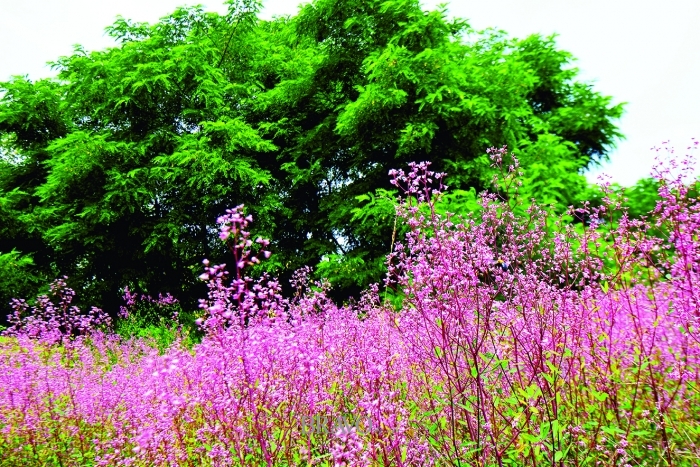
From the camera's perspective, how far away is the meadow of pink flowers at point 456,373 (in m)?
2.51

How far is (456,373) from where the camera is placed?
94.5 inches

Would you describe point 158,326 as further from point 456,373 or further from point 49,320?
point 456,373

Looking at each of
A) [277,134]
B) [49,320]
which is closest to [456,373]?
[49,320]

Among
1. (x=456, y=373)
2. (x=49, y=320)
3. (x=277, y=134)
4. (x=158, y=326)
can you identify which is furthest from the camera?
(x=277, y=134)

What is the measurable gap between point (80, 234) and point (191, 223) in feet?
10.7

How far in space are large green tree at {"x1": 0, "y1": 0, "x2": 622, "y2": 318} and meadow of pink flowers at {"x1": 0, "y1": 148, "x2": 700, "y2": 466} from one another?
7.14 meters

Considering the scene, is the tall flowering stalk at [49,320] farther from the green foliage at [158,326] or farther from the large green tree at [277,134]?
the large green tree at [277,134]

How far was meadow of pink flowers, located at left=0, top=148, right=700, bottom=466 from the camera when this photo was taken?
2.51 m

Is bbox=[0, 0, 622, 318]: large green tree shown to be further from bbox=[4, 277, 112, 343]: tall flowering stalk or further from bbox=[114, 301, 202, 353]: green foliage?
bbox=[4, 277, 112, 343]: tall flowering stalk

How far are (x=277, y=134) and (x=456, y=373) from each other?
1238cm

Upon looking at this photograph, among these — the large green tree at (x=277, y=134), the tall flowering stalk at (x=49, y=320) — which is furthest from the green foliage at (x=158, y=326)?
the tall flowering stalk at (x=49, y=320)

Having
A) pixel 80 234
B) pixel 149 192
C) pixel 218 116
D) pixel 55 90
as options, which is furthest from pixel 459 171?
pixel 55 90

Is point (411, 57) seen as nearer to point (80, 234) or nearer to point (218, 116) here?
point (218, 116)

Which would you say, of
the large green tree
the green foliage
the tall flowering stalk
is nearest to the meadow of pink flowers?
the tall flowering stalk
